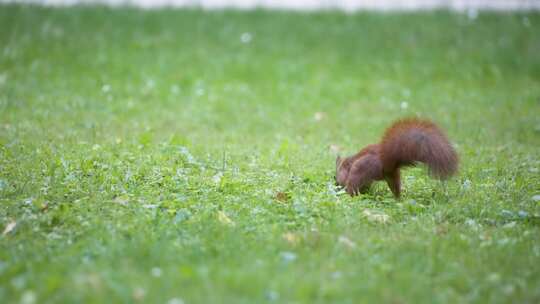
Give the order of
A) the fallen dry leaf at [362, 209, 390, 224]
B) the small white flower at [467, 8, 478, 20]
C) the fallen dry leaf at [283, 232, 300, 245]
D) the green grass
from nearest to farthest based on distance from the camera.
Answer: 1. the green grass
2. the fallen dry leaf at [283, 232, 300, 245]
3. the fallen dry leaf at [362, 209, 390, 224]
4. the small white flower at [467, 8, 478, 20]

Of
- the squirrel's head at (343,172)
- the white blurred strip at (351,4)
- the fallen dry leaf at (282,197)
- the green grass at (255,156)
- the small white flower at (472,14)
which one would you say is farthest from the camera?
the white blurred strip at (351,4)

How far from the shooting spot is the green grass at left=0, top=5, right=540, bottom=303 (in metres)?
3.59

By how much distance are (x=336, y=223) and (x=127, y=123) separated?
503 centimetres

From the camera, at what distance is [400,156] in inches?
191

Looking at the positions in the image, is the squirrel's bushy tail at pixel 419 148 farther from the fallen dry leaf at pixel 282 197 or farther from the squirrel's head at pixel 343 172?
the fallen dry leaf at pixel 282 197

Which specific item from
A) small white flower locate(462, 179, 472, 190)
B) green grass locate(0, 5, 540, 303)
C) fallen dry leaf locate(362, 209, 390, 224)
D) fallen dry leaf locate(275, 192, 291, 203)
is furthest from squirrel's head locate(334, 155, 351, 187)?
small white flower locate(462, 179, 472, 190)

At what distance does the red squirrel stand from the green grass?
22 centimetres

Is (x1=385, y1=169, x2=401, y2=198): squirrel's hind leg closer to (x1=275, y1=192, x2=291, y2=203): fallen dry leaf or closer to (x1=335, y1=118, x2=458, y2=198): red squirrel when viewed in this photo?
(x1=335, y1=118, x2=458, y2=198): red squirrel

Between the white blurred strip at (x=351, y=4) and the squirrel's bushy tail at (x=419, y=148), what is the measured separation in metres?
10.7

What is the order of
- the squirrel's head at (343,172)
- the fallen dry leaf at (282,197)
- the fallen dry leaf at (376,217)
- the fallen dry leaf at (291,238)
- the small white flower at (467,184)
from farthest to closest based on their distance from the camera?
the squirrel's head at (343,172)
the small white flower at (467,184)
the fallen dry leaf at (282,197)
the fallen dry leaf at (376,217)
the fallen dry leaf at (291,238)

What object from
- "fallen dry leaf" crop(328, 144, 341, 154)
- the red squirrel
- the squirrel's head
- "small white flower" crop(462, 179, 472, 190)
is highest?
the red squirrel

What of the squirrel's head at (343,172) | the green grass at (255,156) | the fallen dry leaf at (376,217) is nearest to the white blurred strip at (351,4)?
the green grass at (255,156)

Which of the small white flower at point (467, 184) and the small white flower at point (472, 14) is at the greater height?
the small white flower at point (472, 14)

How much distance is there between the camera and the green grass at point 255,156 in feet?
11.8
